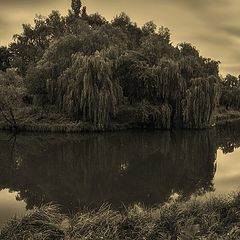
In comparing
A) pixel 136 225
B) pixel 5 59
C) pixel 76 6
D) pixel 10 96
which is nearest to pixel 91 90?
pixel 10 96

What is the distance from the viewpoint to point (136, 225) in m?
8.26

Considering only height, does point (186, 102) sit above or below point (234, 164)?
above

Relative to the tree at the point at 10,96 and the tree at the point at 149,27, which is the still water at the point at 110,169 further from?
the tree at the point at 149,27

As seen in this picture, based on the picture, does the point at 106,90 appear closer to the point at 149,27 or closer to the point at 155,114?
the point at 155,114

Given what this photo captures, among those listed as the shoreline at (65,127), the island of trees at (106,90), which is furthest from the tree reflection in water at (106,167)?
the island of trees at (106,90)

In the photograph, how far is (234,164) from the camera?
63.1 ft

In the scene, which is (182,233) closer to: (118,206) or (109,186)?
(118,206)

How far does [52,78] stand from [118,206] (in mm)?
22999

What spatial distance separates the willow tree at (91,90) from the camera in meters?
30.1

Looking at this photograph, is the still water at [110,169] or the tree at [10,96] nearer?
the still water at [110,169]

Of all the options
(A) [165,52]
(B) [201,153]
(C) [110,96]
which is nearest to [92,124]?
(C) [110,96]

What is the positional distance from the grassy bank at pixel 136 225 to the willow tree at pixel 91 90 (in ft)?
69.6

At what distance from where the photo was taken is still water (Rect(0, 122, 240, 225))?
43.4 ft

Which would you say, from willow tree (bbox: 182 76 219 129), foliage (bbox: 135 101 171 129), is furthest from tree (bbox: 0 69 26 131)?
willow tree (bbox: 182 76 219 129)
